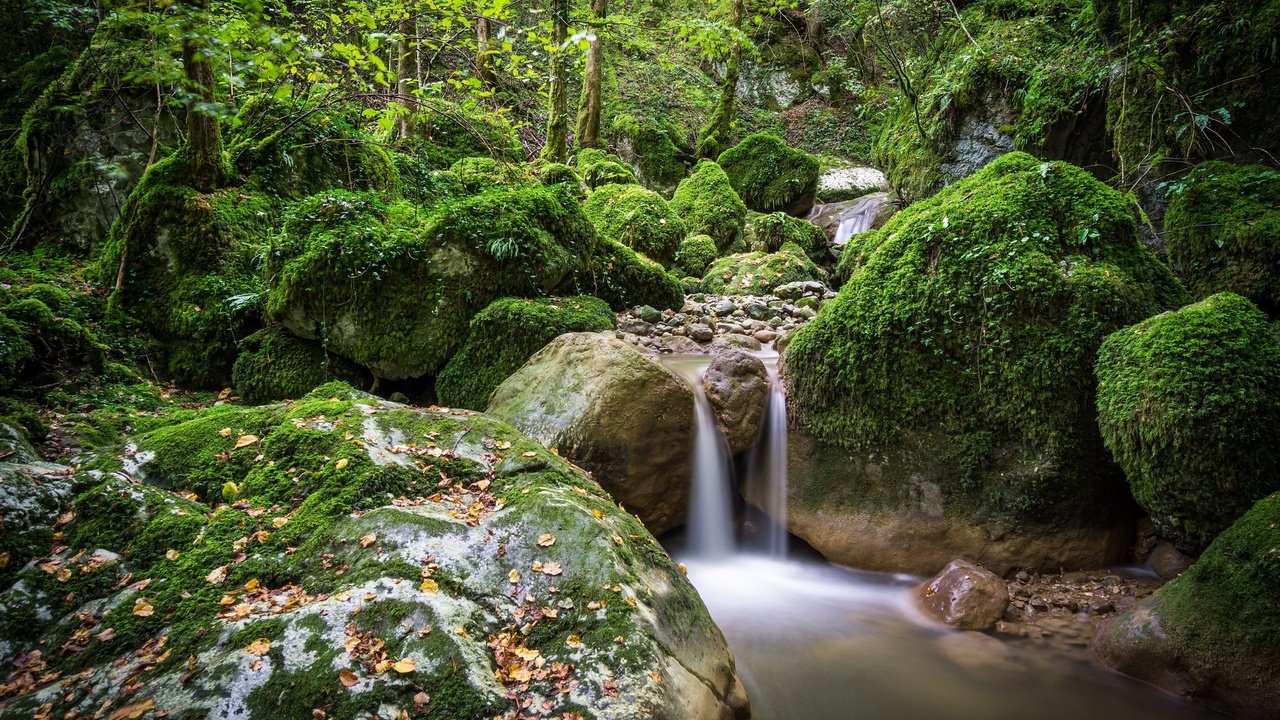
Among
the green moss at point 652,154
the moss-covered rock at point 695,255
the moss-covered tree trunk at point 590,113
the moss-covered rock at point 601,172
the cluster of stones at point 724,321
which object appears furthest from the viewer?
the green moss at point 652,154

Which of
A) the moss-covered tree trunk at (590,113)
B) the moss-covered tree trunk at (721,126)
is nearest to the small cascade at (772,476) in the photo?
the moss-covered tree trunk at (590,113)

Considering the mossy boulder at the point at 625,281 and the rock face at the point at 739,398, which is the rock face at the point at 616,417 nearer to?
the rock face at the point at 739,398

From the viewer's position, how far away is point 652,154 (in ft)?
52.1

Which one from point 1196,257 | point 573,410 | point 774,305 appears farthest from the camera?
point 774,305

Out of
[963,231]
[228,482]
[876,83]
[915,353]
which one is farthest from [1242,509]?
[876,83]

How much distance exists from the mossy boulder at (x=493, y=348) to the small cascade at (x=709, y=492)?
1667 millimetres

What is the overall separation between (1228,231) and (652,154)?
41.3 feet

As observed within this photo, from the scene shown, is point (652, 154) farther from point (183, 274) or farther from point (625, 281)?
point (183, 274)

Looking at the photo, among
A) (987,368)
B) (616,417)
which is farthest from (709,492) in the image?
(987,368)

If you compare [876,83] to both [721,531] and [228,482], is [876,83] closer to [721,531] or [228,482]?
[721,531]

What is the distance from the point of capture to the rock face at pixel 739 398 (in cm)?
544

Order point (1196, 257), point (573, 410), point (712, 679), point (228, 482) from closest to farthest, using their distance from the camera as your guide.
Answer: point (712, 679)
point (228, 482)
point (573, 410)
point (1196, 257)

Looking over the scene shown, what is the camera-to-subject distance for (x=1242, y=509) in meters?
3.66

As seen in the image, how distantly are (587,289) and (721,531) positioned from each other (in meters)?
3.49
